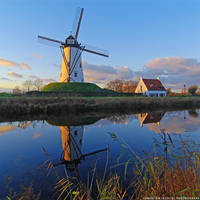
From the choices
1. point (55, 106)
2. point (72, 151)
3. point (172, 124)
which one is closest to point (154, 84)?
point (172, 124)

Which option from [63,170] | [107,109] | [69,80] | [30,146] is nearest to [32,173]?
[63,170]

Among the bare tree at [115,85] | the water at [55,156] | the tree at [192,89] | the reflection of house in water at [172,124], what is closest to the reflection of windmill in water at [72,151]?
the water at [55,156]

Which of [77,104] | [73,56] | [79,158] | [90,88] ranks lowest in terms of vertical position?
[79,158]

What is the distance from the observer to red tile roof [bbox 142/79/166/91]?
1484 inches

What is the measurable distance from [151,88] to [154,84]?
2.47 meters

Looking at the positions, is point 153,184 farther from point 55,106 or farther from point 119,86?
point 119,86

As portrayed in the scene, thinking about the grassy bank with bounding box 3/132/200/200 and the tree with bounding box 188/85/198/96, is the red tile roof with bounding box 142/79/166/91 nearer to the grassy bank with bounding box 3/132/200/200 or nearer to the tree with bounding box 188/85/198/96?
the tree with bounding box 188/85/198/96

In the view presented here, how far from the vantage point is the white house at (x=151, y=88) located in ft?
122

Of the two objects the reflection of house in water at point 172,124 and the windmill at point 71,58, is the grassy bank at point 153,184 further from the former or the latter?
the windmill at point 71,58

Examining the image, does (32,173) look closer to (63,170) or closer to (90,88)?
(63,170)

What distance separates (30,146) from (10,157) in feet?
3.65

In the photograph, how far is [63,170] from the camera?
3.75m

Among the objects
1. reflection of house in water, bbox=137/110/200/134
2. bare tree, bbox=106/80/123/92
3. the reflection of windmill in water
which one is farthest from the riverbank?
bare tree, bbox=106/80/123/92

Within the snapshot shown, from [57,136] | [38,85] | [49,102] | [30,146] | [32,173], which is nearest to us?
[32,173]
